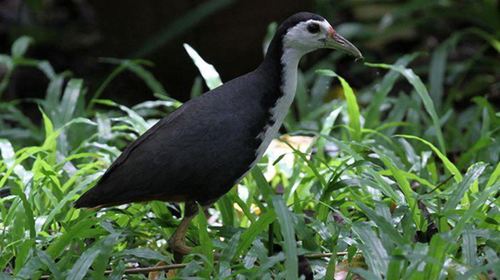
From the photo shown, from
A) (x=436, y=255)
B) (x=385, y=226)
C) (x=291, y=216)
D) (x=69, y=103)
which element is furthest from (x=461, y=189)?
(x=69, y=103)

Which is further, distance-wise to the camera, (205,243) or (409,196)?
(409,196)

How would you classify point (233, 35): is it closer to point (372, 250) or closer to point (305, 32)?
point (305, 32)

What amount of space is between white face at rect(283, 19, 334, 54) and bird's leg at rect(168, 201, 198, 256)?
27.7 inches

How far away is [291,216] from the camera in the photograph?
142 inches

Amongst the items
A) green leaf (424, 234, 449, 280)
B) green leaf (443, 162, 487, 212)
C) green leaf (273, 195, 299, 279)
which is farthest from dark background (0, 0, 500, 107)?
green leaf (273, 195, 299, 279)

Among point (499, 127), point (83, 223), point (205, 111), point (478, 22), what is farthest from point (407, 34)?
point (83, 223)

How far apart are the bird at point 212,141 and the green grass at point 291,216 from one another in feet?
0.45

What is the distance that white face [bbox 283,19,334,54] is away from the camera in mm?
4004

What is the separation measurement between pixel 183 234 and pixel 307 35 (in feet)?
2.89

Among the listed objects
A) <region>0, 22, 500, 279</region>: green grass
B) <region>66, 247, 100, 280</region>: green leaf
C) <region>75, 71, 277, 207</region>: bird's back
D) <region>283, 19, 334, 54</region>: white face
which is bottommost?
<region>0, 22, 500, 279</region>: green grass

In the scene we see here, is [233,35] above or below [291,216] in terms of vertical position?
below

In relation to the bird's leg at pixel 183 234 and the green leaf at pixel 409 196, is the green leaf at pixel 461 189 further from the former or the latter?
the bird's leg at pixel 183 234

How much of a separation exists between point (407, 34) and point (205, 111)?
3898mm

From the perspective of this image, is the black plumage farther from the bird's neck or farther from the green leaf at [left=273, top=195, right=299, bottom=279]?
the green leaf at [left=273, top=195, right=299, bottom=279]
